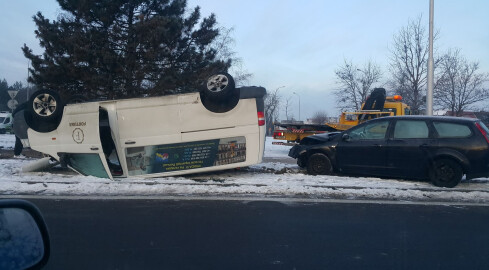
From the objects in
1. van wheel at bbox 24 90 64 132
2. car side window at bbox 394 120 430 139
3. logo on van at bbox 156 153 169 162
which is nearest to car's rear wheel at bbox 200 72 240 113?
logo on van at bbox 156 153 169 162

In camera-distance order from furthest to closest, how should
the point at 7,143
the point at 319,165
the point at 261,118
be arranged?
the point at 7,143 < the point at 319,165 < the point at 261,118

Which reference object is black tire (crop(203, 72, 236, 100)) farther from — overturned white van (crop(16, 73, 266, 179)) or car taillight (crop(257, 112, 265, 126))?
car taillight (crop(257, 112, 265, 126))

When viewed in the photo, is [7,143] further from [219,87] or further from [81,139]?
[219,87]

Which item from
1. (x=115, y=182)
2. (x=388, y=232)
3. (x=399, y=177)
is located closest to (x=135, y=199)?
(x=115, y=182)

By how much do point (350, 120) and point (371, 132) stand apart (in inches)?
311

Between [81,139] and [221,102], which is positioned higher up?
[221,102]

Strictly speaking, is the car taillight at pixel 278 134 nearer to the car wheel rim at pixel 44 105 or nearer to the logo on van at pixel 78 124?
the logo on van at pixel 78 124

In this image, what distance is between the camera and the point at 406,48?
27.7 metres

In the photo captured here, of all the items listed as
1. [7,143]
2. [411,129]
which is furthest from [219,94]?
[7,143]

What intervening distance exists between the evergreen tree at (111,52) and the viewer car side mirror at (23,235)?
1586cm

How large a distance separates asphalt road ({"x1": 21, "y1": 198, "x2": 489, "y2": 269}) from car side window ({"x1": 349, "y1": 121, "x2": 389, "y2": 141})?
2.48 meters

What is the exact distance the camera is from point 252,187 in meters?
8.67

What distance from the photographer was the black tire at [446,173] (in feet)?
28.2

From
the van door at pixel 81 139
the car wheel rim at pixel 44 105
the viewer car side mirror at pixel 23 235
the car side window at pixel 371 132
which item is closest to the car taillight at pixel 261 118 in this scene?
the car side window at pixel 371 132
